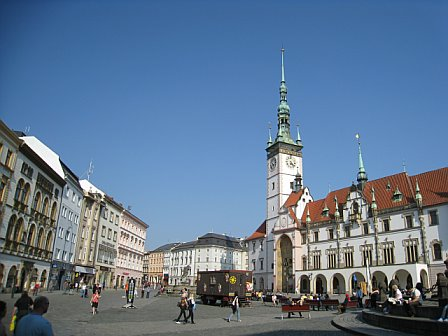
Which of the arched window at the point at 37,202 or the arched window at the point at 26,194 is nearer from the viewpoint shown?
the arched window at the point at 26,194

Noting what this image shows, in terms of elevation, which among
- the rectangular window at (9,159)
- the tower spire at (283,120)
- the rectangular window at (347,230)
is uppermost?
the tower spire at (283,120)

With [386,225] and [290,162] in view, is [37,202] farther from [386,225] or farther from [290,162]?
[290,162]

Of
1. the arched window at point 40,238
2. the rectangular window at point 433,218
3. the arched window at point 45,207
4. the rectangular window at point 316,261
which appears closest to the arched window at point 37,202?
the arched window at point 45,207

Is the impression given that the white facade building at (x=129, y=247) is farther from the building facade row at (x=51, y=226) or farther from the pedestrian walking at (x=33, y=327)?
the pedestrian walking at (x=33, y=327)

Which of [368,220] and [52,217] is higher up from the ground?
[368,220]

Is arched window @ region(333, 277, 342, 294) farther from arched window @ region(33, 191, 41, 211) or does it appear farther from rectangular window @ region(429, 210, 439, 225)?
arched window @ region(33, 191, 41, 211)

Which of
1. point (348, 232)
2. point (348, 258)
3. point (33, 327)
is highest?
point (348, 232)

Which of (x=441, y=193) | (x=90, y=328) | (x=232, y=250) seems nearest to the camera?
(x=90, y=328)

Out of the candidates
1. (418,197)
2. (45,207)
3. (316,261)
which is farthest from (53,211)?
(418,197)

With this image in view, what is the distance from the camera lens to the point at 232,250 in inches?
4274

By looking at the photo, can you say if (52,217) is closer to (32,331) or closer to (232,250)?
(32,331)

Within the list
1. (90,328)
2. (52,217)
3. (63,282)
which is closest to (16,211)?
(52,217)

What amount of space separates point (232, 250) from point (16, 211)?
8216 cm

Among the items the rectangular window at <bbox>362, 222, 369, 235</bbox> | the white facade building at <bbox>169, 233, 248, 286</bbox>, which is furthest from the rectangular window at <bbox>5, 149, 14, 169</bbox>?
the white facade building at <bbox>169, 233, 248, 286</bbox>
